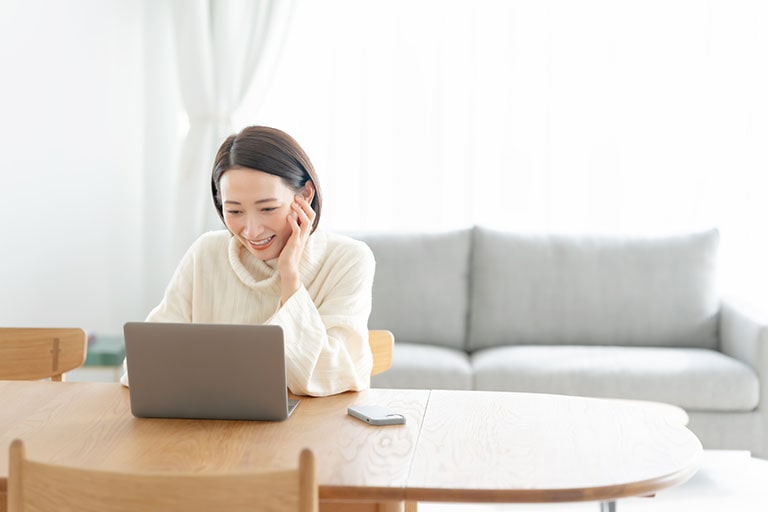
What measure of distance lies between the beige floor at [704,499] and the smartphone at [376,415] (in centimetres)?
147

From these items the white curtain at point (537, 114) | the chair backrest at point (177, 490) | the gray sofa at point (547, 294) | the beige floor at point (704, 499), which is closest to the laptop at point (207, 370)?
the chair backrest at point (177, 490)

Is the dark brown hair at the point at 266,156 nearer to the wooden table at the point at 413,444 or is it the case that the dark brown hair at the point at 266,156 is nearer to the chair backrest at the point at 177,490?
the wooden table at the point at 413,444

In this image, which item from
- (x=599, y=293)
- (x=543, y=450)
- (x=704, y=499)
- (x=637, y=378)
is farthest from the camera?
(x=599, y=293)

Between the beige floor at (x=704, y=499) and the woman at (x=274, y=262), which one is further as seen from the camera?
the beige floor at (x=704, y=499)

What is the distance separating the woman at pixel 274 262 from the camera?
2029 millimetres

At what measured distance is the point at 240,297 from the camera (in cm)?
214

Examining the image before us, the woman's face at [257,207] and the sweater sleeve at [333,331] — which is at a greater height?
the woman's face at [257,207]

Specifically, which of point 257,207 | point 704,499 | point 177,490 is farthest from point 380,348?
point 704,499

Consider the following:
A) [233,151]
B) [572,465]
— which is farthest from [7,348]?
[572,465]

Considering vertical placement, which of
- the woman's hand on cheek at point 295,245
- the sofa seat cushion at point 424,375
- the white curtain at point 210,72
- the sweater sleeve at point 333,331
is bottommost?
the sofa seat cushion at point 424,375

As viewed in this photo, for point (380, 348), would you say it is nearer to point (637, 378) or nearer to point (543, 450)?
point (543, 450)

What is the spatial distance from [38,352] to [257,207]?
2.22 feet

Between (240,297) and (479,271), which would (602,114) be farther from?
(240,297)

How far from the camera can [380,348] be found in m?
2.37
